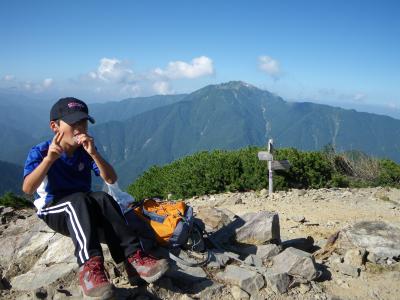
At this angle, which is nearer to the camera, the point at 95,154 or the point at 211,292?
the point at 95,154

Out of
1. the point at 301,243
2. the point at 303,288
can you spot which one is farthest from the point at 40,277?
the point at 301,243

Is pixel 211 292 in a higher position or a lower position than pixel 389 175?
higher

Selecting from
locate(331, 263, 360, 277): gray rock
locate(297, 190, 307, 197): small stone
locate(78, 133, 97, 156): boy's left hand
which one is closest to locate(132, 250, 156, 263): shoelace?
locate(78, 133, 97, 156): boy's left hand

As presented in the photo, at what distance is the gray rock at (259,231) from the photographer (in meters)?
5.52

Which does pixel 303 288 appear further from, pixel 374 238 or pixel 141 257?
pixel 141 257

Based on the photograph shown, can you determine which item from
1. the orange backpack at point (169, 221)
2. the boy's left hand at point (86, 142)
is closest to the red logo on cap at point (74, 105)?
the boy's left hand at point (86, 142)

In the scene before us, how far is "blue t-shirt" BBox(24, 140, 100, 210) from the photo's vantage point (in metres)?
4.05

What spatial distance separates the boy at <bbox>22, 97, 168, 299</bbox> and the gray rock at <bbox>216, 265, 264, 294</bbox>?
2.96 ft

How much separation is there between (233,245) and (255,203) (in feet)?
13.9

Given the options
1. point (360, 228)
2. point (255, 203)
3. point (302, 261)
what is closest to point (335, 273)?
point (302, 261)

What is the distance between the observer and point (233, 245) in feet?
18.1

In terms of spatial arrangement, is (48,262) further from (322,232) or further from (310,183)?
(310,183)

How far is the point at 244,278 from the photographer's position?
4.41 metres

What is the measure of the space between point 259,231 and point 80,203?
2.63m
